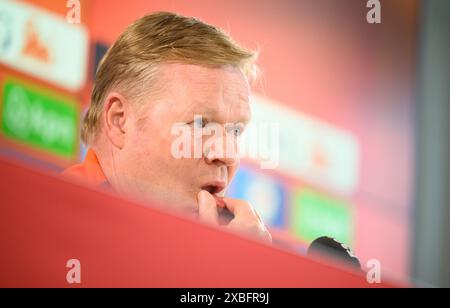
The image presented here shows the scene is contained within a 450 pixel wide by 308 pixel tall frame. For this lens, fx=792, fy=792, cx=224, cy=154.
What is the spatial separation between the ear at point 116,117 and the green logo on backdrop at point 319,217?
54cm

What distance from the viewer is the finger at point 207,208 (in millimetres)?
1981

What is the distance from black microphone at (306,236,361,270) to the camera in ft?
6.88

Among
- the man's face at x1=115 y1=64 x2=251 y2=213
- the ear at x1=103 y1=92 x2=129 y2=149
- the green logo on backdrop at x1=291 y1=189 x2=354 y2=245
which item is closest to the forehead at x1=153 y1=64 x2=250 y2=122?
the man's face at x1=115 y1=64 x2=251 y2=213

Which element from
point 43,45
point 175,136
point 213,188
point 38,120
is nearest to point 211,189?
point 213,188

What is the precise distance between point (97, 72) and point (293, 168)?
60cm

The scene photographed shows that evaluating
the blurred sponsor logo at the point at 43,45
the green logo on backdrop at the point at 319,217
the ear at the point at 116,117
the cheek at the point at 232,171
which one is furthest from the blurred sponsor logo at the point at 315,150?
the blurred sponsor logo at the point at 43,45

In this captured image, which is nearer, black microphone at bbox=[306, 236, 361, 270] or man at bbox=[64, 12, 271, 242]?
man at bbox=[64, 12, 271, 242]

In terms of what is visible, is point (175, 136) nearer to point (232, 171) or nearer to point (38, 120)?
point (232, 171)

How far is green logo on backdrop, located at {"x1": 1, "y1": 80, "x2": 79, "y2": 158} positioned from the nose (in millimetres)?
348

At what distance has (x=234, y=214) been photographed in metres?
2.00

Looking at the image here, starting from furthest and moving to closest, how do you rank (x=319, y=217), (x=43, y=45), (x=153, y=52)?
(x=319, y=217), (x=43, y=45), (x=153, y=52)

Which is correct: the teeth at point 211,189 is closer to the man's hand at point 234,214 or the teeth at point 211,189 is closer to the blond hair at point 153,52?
the man's hand at point 234,214

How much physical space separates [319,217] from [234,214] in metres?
0.32

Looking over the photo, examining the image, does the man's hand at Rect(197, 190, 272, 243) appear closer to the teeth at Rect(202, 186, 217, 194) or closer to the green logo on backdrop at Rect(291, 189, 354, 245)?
the teeth at Rect(202, 186, 217, 194)
